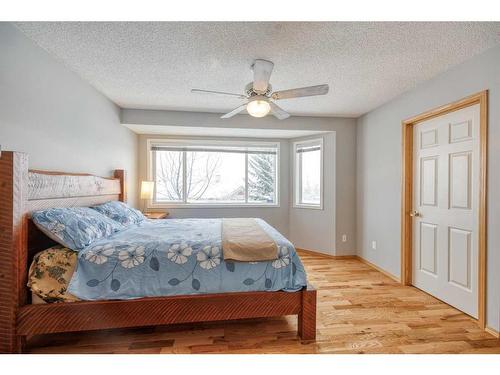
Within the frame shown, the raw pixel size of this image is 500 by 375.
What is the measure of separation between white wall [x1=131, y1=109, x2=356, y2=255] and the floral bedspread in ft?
7.28

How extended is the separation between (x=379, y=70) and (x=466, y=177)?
1302mm

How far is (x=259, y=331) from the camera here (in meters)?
1.84

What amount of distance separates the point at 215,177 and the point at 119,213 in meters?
2.04

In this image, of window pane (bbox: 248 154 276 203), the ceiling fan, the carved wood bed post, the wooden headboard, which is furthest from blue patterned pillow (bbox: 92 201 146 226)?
window pane (bbox: 248 154 276 203)

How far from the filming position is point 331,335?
1.79 m

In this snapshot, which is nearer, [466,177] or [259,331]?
[259,331]

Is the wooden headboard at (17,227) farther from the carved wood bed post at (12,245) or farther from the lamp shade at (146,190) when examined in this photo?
the lamp shade at (146,190)

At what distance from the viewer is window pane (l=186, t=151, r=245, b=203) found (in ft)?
13.9

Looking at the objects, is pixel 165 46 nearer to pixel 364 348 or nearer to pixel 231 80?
pixel 231 80

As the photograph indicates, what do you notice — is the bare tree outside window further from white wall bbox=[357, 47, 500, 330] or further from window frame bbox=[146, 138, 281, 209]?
white wall bbox=[357, 47, 500, 330]

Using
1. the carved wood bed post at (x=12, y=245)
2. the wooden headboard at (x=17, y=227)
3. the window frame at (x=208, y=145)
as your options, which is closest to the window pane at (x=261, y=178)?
the window frame at (x=208, y=145)
